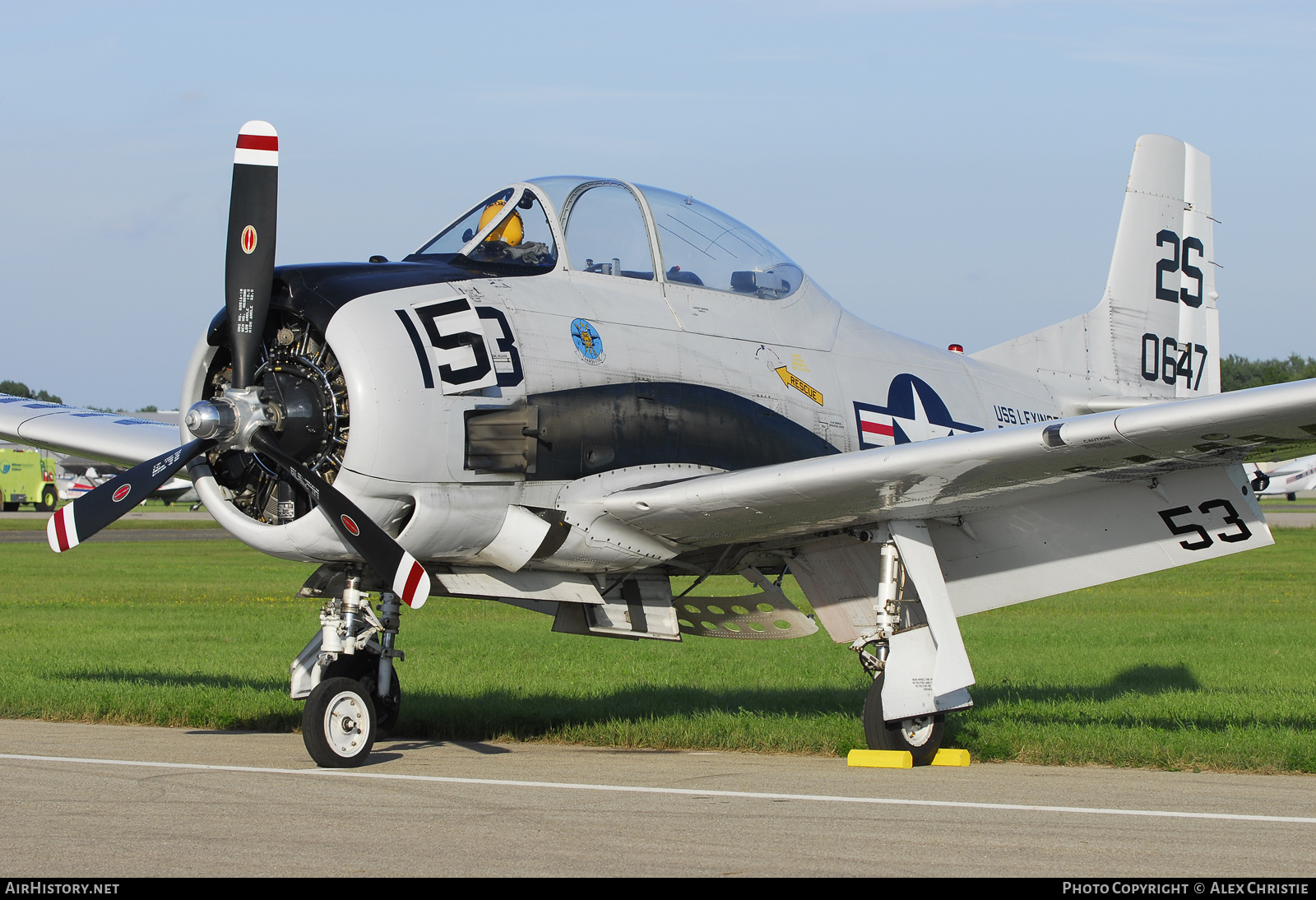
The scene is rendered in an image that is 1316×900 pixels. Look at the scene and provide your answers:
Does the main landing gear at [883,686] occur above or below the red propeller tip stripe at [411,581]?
below

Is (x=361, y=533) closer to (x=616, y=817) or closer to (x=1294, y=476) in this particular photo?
(x=616, y=817)

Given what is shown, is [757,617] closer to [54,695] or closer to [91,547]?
[54,695]

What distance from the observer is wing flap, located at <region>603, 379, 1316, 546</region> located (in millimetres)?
7449

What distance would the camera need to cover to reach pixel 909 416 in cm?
1073

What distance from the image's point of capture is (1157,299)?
43.9 feet

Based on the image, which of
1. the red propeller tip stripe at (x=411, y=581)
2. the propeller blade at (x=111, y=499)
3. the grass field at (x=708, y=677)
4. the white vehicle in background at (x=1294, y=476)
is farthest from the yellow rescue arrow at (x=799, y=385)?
the white vehicle in background at (x=1294, y=476)

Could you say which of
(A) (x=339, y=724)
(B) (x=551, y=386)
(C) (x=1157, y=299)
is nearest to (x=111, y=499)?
(A) (x=339, y=724)

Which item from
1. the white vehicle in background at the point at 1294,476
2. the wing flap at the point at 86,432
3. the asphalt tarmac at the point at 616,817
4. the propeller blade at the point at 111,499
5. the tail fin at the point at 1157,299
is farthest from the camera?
the white vehicle in background at the point at 1294,476

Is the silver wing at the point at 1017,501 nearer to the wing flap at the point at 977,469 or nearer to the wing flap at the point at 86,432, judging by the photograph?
the wing flap at the point at 977,469

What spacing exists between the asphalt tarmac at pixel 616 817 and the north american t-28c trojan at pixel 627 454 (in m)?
0.89

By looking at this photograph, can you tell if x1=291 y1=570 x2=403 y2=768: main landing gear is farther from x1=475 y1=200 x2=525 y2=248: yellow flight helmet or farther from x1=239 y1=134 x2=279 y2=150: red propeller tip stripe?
x1=239 y1=134 x2=279 y2=150: red propeller tip stripe

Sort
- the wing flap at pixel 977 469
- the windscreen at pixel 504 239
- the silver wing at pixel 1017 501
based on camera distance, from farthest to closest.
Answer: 1. the windscreen at pixel 504 239
2. the silver wing at pixel 1017 501
3. the wing flap at pixel 977 469

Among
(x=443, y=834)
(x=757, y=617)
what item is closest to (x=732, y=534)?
(x=757, y=617)

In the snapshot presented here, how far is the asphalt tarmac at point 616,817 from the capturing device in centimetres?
504
